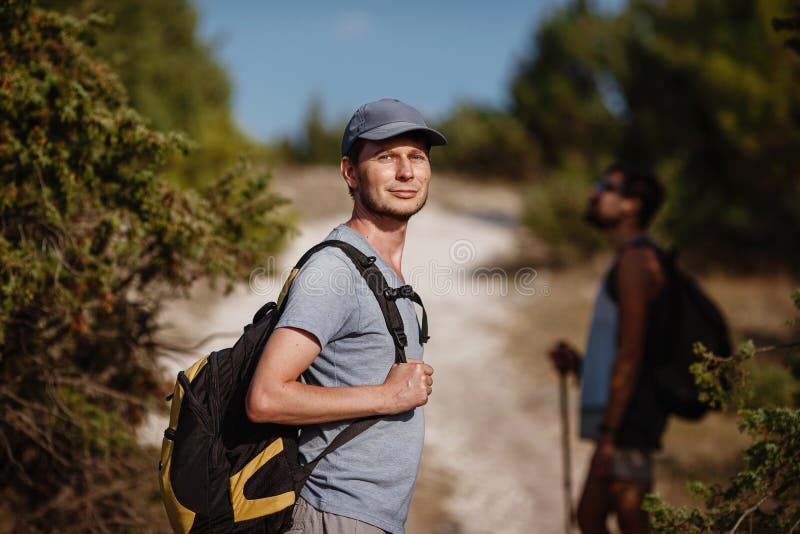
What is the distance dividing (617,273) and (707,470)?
11.7 feet

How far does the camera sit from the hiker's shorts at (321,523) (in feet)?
6.49

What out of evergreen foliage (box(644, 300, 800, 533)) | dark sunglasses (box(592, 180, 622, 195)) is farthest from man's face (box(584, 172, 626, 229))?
evergreen foliage (box(644, 300, 800, 533))

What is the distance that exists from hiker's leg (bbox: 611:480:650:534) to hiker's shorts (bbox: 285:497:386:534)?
5.86 ft

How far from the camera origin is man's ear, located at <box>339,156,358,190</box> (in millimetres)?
2324

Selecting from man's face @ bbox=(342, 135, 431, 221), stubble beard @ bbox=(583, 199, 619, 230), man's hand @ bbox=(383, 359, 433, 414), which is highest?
stubble beard @ bbox=(583, 199, 619, 230)

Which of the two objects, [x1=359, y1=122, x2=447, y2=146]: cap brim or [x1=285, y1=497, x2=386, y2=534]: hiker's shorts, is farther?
[x1=359, y1=122, x2=447, y2=146]: cap brim

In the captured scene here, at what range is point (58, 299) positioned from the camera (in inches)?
131

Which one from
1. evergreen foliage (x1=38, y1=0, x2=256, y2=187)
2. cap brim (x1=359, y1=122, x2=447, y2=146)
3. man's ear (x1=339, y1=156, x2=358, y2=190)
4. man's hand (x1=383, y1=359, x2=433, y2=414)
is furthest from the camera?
evergreen foliage (x1=38, y1=0, x2=256, y2=187)

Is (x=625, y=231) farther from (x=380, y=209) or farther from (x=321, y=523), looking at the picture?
(x=321, y=523)

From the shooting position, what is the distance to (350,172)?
2338mm

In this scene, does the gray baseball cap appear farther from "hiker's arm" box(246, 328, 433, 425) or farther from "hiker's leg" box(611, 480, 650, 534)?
"hiker's leg" box(611, 480, 650, 534)

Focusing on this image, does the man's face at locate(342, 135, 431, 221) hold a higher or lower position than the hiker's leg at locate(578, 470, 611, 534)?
higher

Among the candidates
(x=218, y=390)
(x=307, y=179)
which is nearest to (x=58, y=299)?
(x=218, y=390)

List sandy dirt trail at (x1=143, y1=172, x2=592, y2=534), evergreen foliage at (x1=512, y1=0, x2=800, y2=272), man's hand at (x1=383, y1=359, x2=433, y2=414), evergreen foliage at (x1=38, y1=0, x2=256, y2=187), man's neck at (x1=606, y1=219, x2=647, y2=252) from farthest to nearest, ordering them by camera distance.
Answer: evergreen foliage at (x1=38, y1=0, x2=256, y2=187), evergreen foliage at (x1=512, y1=0, x2=800, y2=272), sandy dirt trail at (x1=143, y1=172, x2=592, y2=534), man's neck at (x1=606, y1=219, x2=647, y2=252), man's hand at (x1=383, y1=359, x2=433, y2=414)
